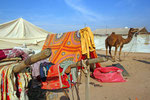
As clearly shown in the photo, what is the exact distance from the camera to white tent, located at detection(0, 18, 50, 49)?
699 centimetres

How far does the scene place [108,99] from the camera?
331cm

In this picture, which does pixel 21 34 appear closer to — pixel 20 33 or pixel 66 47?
pixel 20 33

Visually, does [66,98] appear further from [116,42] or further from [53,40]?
[116,42]

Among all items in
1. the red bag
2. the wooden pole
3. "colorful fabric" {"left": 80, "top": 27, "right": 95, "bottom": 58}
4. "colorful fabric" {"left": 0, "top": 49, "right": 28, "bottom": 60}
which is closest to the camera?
the wooden pole

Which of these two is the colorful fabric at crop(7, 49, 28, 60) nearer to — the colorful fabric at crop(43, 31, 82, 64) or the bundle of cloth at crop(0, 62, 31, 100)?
the bundle of cloth at crop(0, 62, 31, 100)

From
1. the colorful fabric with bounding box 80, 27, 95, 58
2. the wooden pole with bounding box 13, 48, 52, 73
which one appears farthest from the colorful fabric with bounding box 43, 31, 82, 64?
the wooden pole with bounding box 13, 48, 52, 73

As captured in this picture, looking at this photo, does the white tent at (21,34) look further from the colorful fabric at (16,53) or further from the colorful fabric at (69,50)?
the colorful fabric at (16,53)

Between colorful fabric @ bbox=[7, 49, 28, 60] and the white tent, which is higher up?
the white tent

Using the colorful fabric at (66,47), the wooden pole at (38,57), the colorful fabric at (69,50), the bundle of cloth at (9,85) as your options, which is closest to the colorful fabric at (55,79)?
the colorful fabric at (69,50)

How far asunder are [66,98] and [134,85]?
258cm

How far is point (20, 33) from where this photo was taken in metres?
7.67

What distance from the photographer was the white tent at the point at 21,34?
6.99 m

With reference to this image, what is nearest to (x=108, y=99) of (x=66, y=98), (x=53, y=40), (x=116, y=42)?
(x=66, y=98)

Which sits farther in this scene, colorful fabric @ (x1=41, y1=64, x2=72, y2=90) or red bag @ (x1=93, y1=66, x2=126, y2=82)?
red bag @ (x1=93, y1=66, x2=126, y2=82)
